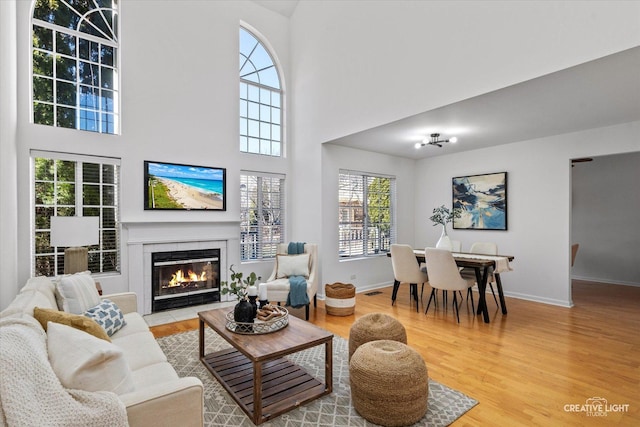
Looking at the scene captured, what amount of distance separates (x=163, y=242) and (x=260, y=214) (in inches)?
62.2

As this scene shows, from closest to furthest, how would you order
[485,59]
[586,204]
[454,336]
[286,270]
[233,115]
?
[485,59] → [454,336] → [286,270] → [233,115] → [586,204]

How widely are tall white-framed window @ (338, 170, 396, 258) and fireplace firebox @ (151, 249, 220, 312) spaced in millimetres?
2069

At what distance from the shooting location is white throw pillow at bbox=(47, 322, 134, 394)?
52.7 inches

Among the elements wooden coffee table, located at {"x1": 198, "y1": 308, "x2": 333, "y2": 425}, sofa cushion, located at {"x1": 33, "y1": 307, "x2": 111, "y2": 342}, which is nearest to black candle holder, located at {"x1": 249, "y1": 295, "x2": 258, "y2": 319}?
wooden coffee table, located at {"x1": 198, "y1": 308, "x2": 333, "y2": 425}

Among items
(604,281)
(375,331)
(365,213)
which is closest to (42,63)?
(375,331)

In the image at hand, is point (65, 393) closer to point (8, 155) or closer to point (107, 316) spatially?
point (107, 316)

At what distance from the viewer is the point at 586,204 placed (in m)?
6.87

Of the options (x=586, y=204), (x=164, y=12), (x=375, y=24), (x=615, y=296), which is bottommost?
(x=615, y=296)

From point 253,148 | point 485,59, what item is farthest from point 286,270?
point 485,59

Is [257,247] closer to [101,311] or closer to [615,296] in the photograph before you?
[101,311]

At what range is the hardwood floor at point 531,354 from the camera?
2.25 m

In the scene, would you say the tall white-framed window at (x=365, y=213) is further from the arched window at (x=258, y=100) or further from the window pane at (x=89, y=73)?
the window pane at (x=89, y=73)

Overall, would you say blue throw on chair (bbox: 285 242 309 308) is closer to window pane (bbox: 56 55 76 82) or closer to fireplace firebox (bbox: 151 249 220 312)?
fireplace firebox (bbox: 151 249 220 312)

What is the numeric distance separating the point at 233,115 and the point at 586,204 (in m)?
7.10
